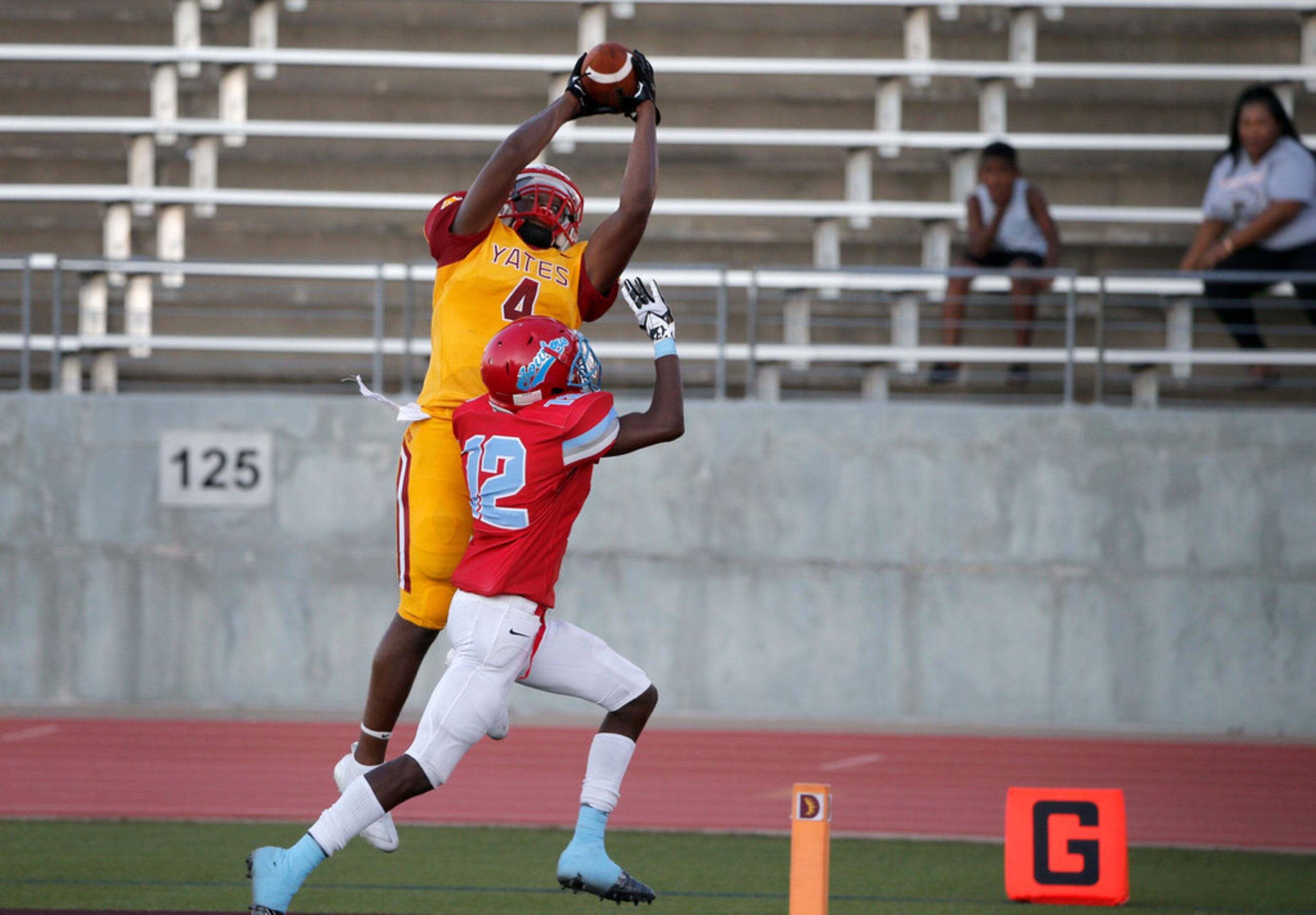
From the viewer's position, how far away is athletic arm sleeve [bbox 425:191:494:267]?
5.12 metres

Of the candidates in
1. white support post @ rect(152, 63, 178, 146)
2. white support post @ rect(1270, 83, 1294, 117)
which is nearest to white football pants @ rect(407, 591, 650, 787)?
white support post @ rect(152, 63, 178, 146)

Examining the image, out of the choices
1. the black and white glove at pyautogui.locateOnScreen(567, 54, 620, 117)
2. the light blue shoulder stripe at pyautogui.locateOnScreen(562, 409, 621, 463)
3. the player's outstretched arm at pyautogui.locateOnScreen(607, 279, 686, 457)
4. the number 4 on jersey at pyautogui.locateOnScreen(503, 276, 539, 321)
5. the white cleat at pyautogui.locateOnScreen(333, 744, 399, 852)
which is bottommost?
the white cleat at pyautogui.locateOnScreen(333, 744, 399, 852)

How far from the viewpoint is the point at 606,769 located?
4723 mm

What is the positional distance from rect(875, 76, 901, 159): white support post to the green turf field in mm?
6151

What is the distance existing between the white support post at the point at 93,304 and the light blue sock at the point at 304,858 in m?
6.97

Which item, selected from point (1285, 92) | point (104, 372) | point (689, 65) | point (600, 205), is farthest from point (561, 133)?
point (1285, 92)

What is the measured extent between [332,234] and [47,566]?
3.06m

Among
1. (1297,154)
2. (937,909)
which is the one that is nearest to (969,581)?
(1297,154)

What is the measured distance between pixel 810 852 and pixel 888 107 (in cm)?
832

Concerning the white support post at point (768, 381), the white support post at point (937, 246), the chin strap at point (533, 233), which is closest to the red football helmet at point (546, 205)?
the chin strap at point (533, 233)

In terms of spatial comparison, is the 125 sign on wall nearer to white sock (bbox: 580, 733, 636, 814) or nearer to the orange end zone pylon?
white sock (bbox: 580, 733, 636, 814)

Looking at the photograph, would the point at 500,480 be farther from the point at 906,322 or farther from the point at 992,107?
the point at 992,107

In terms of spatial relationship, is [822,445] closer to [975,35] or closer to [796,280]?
[796,280]

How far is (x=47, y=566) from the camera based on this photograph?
9969 mm
